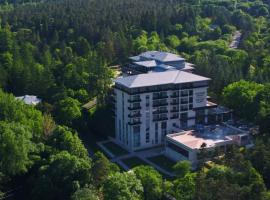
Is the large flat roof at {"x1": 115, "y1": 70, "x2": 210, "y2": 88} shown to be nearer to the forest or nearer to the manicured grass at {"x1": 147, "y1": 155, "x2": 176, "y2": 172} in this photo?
the forest

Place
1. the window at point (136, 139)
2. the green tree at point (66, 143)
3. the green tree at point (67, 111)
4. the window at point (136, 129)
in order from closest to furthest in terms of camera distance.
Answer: the green tree at point (66, 143), the window at point (136, 129), the window at point (136, 139), the green tree at point (67, 111)

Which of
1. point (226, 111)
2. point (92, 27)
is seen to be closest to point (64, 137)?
point (226, 111)

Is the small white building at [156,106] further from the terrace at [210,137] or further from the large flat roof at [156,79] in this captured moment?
the terrace at [210,137]

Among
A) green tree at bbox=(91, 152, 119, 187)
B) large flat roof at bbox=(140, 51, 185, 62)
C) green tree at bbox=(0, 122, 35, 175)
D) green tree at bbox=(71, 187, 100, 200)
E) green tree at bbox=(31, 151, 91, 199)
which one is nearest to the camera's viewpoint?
green tree at bbox=(71, 187, 100, 200)

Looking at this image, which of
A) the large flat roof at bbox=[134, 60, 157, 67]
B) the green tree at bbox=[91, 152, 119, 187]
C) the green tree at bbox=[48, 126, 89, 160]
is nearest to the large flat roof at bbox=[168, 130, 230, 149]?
the green tree at bbox=[48, 126, 89, 160]

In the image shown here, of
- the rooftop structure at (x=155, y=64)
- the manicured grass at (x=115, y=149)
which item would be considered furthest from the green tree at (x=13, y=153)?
the rooftop structure at (x=155, y=64)

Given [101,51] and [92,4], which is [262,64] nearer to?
[101,51]

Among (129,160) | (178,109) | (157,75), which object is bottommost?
(129,160)
